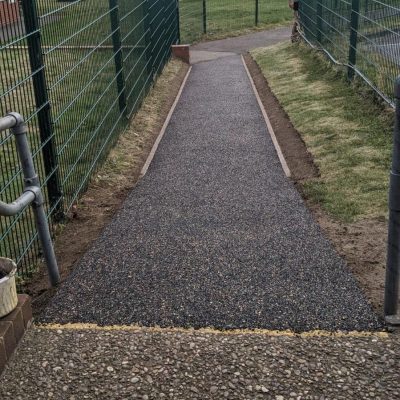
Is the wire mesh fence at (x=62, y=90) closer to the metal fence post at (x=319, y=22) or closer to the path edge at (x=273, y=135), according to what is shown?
the path edge at (x=273, y=135)

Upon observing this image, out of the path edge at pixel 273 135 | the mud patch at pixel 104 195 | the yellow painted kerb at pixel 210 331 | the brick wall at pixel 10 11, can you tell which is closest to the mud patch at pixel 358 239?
the path edge at pixel 273 135

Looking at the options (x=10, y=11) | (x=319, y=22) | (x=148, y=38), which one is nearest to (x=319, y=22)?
(x=319, y=22)

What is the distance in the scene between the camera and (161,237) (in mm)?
5250

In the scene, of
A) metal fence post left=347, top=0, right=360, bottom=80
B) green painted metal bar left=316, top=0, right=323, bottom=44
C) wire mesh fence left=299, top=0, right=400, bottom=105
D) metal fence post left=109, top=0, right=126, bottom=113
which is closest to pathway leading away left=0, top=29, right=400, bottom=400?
metal fence post left=109, top=0, right=126, bottom=113

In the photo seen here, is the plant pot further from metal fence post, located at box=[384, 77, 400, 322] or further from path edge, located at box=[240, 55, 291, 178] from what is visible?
path edge, located at box=[240, 55, 291, 178]

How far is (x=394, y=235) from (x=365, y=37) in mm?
7320

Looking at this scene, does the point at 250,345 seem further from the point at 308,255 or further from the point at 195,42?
the point at 195,42

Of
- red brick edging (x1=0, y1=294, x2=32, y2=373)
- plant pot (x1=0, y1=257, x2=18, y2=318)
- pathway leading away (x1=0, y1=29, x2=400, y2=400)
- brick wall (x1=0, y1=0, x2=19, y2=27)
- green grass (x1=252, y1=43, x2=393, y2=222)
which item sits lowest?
green grass (x1=252, y1=43, x2=393, y2=222)

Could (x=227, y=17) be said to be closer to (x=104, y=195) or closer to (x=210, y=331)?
(x=104, y=195)

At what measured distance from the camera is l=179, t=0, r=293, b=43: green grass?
913 inches

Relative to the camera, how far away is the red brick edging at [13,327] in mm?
3189

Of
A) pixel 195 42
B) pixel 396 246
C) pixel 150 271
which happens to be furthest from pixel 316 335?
pixel 195 42

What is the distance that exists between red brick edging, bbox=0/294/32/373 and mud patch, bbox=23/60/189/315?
42cm

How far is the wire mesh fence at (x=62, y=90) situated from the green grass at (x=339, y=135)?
2552mm
